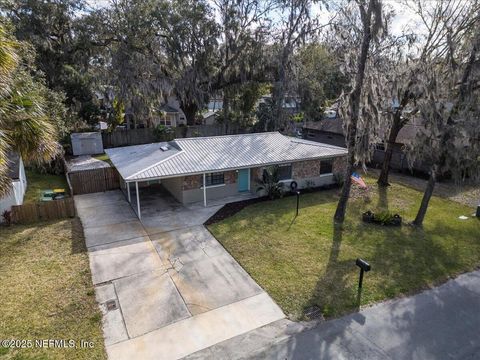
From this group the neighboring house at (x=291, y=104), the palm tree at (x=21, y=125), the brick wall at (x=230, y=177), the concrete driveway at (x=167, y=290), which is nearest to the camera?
the concrete driveway at (x=167, y=290)

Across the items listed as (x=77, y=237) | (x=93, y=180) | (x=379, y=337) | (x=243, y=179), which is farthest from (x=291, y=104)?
(x=379, y=337)

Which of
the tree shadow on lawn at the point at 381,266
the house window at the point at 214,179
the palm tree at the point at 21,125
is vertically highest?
the palm tree at the point at 21,125

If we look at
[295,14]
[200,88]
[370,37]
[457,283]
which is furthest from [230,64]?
[457,283]

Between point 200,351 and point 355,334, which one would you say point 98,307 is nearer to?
point 200,351

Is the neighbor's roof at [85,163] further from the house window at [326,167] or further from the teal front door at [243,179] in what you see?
the house window at [326,167]

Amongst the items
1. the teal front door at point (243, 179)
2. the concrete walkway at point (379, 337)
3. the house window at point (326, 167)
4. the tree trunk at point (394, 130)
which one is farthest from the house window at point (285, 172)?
the concrete walkway at point (379, 337)

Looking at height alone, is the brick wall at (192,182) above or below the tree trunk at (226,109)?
below
